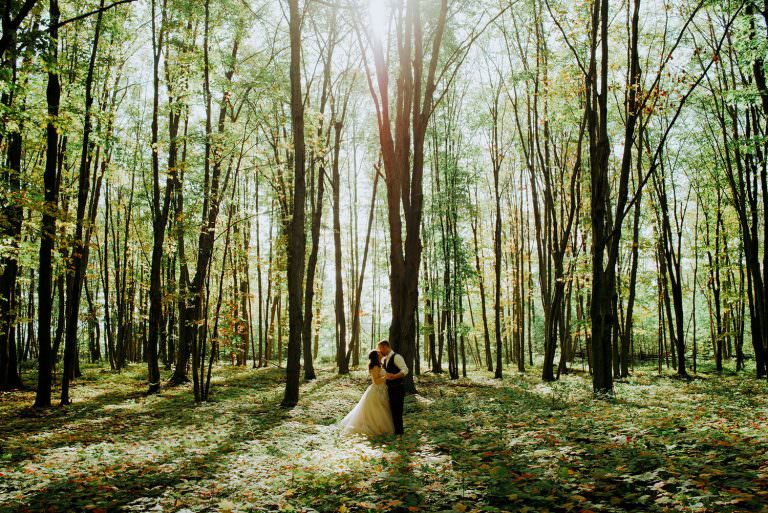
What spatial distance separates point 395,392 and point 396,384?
0.57 feet

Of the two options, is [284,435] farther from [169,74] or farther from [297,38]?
[169,74]

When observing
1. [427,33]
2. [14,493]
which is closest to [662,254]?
[427,33]

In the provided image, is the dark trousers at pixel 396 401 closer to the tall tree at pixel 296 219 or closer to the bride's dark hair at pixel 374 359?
the bride's dark hair at pixel 374 359

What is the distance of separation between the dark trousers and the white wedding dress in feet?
0.39

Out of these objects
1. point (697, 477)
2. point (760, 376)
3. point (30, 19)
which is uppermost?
point (30, 19)

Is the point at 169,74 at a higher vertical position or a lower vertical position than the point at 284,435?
higher

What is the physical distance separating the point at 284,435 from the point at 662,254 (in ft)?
70.5

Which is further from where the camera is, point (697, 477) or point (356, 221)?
point (356, 221)

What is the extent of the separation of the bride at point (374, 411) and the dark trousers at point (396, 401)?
12 centimetres

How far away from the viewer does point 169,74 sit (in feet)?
45.6

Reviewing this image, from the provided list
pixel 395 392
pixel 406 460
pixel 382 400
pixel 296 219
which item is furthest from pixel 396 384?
pixel 296 219

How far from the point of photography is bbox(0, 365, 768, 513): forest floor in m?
4.07

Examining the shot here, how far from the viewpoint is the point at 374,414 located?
8.23m

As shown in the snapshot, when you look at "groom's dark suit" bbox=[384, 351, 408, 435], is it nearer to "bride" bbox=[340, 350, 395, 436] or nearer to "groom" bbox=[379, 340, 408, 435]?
"groom" bbox=[379, 340, 408, 435]
